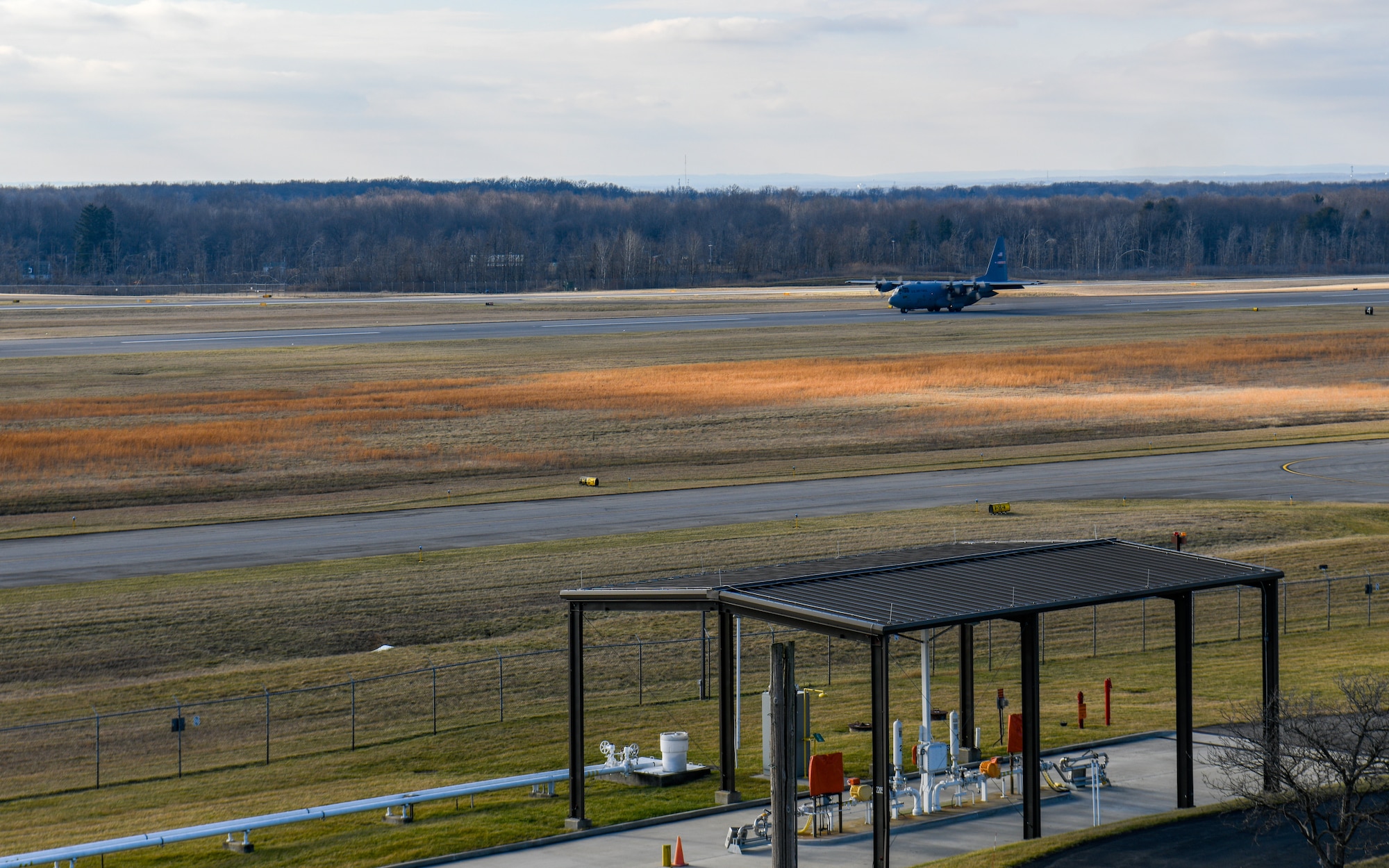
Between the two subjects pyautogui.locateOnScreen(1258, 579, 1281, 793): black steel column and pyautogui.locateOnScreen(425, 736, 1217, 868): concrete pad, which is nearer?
pyautogui.locateOnScreen(425, 736, 1217, 868): concrete pad

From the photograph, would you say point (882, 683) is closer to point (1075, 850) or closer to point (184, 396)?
point (1075, 850)

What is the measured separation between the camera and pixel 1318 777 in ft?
64.2

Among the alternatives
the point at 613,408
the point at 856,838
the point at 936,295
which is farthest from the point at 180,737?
the point at 936,295

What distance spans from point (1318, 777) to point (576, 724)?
11.7 metres

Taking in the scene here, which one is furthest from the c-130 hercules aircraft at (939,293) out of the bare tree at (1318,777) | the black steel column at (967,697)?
the bare tree at (1318,777)

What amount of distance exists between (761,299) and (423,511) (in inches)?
5240

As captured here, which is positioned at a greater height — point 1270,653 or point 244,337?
point 244,337

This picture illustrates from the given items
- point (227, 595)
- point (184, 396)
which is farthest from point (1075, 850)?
point (184, 396)

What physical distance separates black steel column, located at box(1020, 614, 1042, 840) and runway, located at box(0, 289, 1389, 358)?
109m

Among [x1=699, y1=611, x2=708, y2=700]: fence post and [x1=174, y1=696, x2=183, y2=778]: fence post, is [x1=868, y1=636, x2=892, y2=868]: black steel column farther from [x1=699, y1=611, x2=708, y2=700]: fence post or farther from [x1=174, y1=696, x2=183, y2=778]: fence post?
[x1=174, y1=696, x2=183, y2=778]: fence post

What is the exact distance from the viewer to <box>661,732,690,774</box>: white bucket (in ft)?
87.0

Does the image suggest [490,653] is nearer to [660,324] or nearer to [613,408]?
[613,408]

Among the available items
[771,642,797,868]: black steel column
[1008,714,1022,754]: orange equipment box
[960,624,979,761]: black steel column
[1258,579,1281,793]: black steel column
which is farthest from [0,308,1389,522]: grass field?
[771,642,797,868]: black steel column

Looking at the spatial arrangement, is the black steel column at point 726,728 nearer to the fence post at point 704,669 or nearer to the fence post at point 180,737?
the fence post at point 704,669
